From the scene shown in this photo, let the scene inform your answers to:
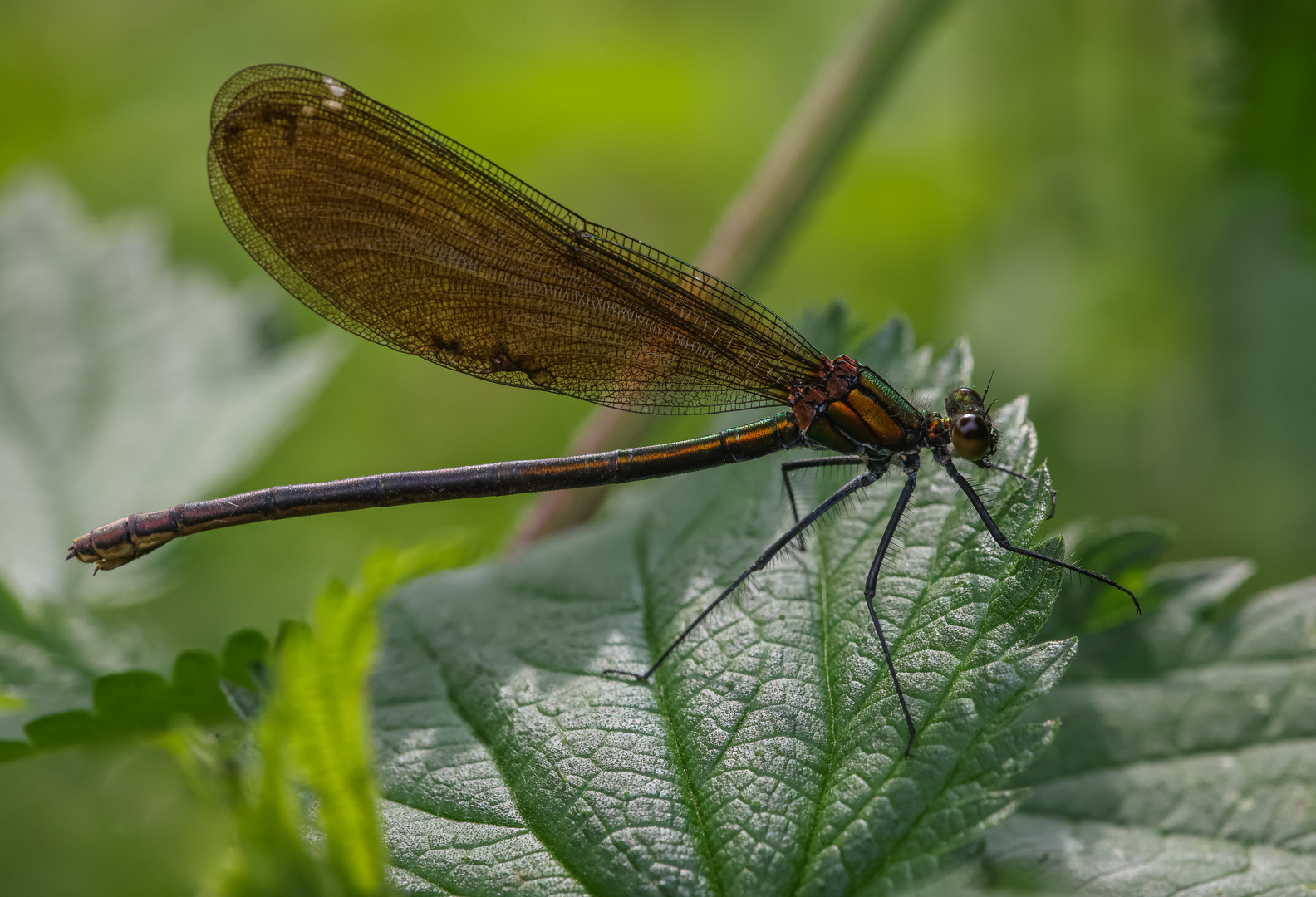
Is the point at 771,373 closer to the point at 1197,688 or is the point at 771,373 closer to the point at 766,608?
the point at 766,608

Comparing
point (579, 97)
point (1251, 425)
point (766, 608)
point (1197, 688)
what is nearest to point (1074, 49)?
point (1251, 425)

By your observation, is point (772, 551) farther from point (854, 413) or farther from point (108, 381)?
point (108, 381)

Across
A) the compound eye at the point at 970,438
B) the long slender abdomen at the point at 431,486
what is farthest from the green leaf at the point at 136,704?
the compound eye at the point at 970,438

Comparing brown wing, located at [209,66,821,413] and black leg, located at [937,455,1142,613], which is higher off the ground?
brown wing, located at [209,66,821,413]

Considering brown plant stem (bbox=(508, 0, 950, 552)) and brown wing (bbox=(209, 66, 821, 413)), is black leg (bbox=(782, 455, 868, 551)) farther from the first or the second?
brown plant stem (bbox=(508, 0, 950, 552))

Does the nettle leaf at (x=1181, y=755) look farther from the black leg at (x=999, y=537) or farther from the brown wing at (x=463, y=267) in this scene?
the brown wing at (x=463, y=267)

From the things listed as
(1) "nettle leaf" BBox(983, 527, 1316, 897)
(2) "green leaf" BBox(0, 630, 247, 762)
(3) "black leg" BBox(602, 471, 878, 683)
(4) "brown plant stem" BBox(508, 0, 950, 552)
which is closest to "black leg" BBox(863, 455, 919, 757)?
(3) "black leg" BBox(602, 471, 878, 683)
